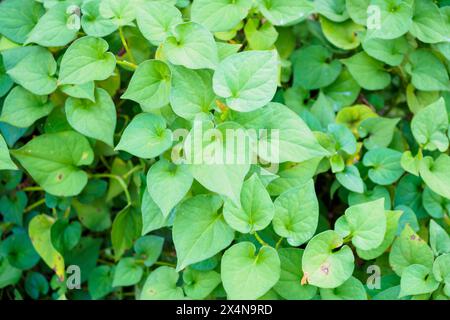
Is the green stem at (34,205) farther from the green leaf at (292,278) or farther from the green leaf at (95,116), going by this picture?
the green leaf at (292,278)

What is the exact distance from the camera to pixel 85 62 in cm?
111

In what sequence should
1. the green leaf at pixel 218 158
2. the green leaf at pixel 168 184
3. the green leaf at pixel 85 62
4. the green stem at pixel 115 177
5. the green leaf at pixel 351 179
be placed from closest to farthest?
the green leaf at pixel 218 158 < the green leaf at pixel 168 184 < the green leaf at pixel 85 62 < the green leaf at pixel 351 179 < the green stem at pixel 115 177

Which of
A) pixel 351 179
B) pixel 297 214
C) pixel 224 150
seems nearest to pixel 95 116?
pixel 224 150

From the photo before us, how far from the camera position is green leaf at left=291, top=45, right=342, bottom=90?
141 cm

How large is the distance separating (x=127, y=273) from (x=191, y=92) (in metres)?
0.50

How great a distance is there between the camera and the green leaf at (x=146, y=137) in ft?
3.37

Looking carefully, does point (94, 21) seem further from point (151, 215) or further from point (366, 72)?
point (366, 72)

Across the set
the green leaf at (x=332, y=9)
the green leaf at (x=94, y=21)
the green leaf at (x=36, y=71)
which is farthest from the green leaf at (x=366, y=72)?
the green leaf at (x=36, y=71)

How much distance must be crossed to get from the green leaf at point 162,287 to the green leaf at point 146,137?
0.98ft

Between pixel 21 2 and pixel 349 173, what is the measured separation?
2.78 feet

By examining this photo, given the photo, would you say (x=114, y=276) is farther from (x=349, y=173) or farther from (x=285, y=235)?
(x=349, y=173)

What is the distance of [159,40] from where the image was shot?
1078mm

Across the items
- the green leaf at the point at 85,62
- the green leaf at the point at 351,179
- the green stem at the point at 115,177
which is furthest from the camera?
the green stem at the point at 115,177

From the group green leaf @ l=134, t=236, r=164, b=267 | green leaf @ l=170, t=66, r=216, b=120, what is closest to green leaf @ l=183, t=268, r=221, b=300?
green leaf @ l=134, t=236, r=164, b=267
